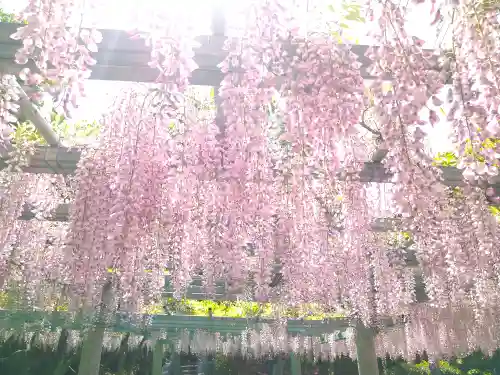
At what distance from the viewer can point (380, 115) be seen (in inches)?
99.8

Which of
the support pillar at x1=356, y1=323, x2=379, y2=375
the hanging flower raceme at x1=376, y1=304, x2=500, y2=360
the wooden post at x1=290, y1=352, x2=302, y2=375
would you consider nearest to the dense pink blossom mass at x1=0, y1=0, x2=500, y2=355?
the hanging flower raceme at x1=376, y1=304, x2=500, y2=360

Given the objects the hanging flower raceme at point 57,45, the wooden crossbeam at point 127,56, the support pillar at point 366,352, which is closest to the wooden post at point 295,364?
the support pillar at point 366,352

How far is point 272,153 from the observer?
4254 mm

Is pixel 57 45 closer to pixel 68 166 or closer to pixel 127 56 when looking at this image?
pixel 127 56

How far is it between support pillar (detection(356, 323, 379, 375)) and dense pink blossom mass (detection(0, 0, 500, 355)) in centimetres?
525

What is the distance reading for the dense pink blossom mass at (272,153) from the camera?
2.39m

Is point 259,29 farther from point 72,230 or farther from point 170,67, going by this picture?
point 72,230

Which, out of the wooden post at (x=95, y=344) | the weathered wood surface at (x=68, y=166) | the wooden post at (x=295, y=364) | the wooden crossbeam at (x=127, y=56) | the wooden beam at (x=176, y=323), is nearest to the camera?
the wooden crossbeam at (x=127, y=56)

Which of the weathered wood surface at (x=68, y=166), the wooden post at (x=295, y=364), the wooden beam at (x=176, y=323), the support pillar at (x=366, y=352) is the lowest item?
the wooden post at (x=295, y=364)

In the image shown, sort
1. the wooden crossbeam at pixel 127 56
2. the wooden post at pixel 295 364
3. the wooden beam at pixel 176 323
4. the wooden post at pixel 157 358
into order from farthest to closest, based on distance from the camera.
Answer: the wooden post at pixel 295 364 < the wooden post at pixel 157 358 < the wooden beam at pixel 176 323 < the wooden crossbeam at pixel 127 56

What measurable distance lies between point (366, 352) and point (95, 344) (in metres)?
5.91

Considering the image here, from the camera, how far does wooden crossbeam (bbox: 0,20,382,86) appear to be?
284cm

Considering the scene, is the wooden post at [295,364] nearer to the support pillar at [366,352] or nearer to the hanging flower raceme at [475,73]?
the support pillar at [366,352]

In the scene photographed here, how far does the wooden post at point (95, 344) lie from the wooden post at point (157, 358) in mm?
6321
